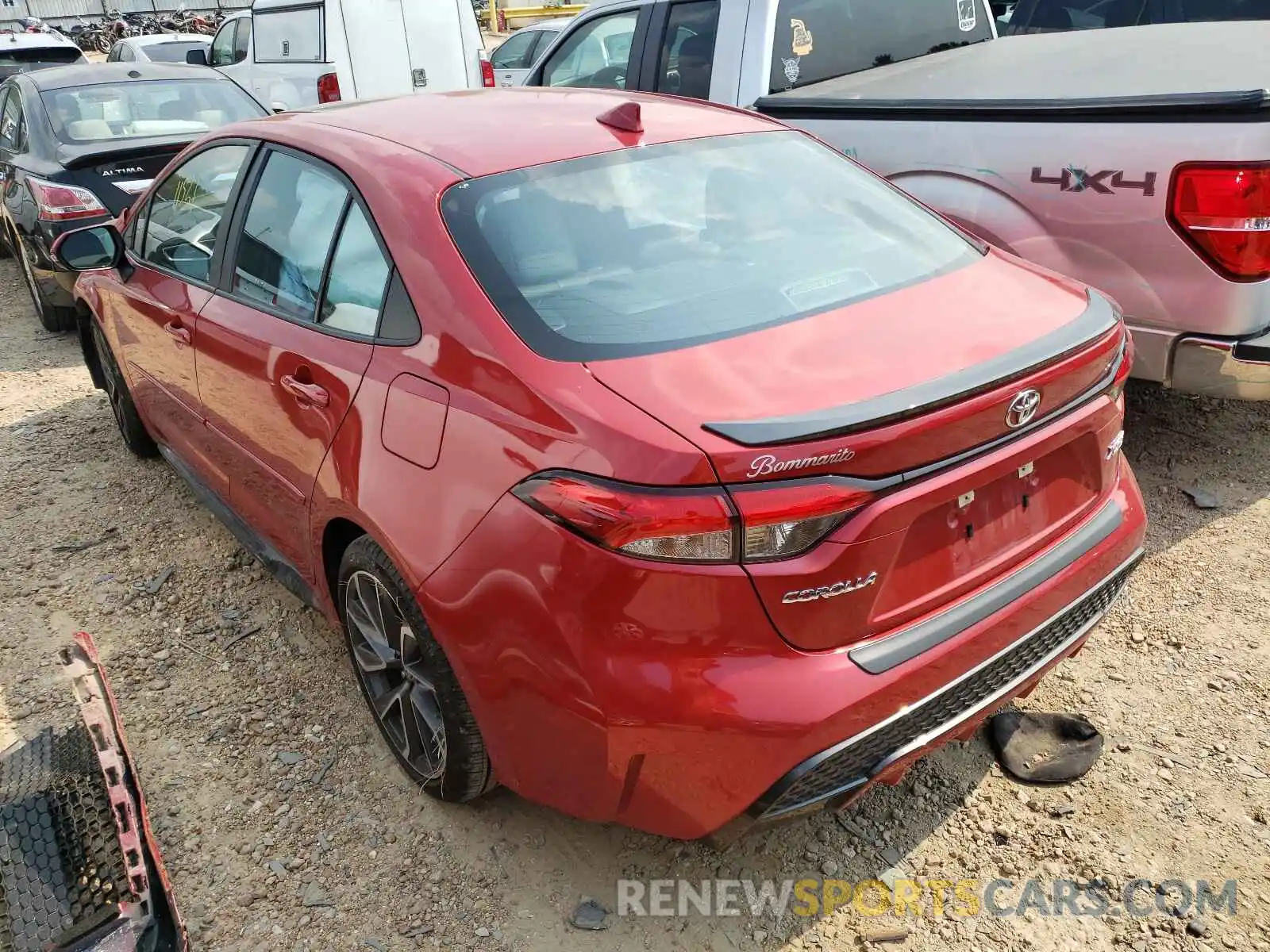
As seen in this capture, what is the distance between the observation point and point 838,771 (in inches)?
76.7

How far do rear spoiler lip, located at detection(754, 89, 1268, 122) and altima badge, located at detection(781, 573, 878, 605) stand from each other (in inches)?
88.9

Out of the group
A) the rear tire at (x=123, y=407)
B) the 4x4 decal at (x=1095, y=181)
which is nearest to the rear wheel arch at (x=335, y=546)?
the rear tire at (x=123, y=407)

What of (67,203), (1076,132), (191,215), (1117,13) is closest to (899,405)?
(1076,132)

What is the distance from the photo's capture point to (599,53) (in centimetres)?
559

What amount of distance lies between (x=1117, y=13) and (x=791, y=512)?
642 cm

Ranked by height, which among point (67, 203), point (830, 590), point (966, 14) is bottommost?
point (830, 590)

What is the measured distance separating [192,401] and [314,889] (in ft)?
5.85

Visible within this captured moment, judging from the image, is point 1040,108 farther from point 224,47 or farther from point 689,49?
point 224,47

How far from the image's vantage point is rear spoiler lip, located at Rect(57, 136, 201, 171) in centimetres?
609

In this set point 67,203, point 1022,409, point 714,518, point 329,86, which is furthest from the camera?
point 329,86

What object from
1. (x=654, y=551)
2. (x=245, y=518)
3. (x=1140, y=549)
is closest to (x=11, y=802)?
(x=245, y=518)

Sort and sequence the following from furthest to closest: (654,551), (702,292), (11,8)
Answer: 1. (11,8)
2. (702,292)
3. (654,551)

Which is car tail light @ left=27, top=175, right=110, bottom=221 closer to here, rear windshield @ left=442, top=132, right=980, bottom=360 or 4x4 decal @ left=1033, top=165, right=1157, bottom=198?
rear windshield @ left=442, top=132, right=980, bottom=360

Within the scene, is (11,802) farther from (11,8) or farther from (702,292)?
(11,8)
